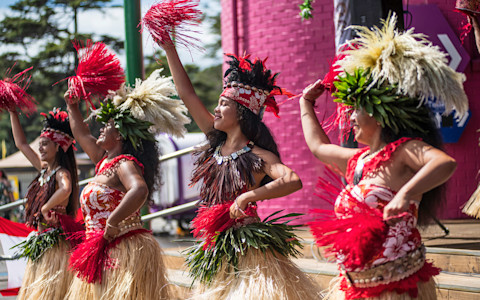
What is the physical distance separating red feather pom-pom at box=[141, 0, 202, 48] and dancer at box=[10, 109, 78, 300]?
71.7 inches

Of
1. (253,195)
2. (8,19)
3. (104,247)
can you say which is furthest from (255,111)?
(8,19)

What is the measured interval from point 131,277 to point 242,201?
1.25 m

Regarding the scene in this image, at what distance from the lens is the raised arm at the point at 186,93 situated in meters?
3.79

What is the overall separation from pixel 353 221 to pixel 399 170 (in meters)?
0.31

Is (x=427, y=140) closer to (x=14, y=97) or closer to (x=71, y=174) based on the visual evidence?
(x=71, y=174)

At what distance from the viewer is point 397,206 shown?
253 cm

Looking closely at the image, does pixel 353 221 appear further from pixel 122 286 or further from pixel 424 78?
pixel 122 286

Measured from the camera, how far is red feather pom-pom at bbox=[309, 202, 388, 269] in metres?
2.64

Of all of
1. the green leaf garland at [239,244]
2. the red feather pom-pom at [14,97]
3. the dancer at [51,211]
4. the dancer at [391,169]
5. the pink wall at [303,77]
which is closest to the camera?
the dancer at [391,169]

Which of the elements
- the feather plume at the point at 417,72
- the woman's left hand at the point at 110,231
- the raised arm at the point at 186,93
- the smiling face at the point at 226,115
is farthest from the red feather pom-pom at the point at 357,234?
the woman's left hand at the point at 110,231

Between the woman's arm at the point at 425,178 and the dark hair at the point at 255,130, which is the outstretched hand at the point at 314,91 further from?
the woman's arm at the point at 425,178

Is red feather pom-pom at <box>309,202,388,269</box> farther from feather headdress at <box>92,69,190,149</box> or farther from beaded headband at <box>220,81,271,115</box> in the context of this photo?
feather headdress at <box>92,69,190,149</box>

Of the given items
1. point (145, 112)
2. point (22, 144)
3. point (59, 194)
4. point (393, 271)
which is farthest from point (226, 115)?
point (22, 144)

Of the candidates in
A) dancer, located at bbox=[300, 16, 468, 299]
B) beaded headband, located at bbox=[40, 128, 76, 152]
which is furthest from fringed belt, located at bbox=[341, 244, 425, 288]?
beaded headband, located at bbox=[40, 128, 76, 152]
